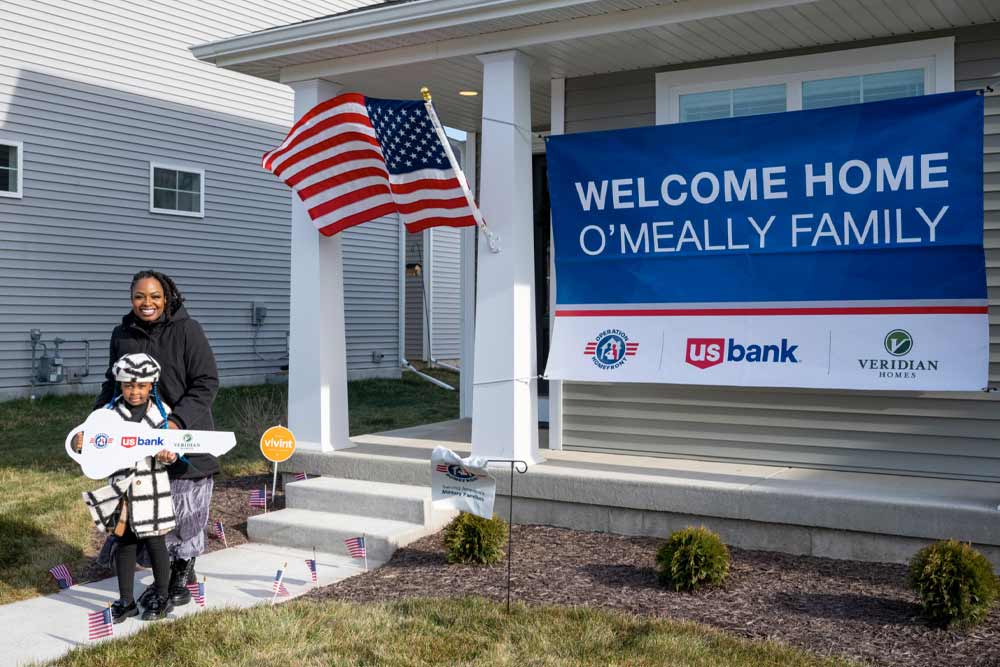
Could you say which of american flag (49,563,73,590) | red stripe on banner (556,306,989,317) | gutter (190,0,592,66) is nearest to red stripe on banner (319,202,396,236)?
gutter (190,0,592,66)

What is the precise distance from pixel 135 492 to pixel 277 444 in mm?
1789

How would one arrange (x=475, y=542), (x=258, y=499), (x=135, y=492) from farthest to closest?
(x=258, y=499)
(x=475, y=542)
(x=135, y=492)

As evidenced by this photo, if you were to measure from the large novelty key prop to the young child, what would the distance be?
0.20 ft

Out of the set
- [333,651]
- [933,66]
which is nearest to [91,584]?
[333,651]

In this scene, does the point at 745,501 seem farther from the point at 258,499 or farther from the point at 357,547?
the point at 258,499

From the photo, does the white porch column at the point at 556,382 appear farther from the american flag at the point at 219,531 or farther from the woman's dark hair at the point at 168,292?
the woman's dark hair at the point at 168,292

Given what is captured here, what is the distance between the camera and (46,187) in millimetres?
12828

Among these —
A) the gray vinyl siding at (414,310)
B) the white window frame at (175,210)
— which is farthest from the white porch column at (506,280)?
the gray vinyl siding at (414,310)

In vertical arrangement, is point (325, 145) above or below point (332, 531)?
above

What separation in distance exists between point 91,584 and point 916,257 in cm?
515

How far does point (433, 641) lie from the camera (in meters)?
4.33

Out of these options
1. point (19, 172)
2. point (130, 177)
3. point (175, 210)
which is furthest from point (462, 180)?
point (175, 210)

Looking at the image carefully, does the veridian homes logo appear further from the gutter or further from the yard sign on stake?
the yard sign on stake

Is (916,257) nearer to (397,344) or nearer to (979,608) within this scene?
(979,608)
